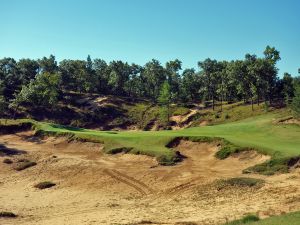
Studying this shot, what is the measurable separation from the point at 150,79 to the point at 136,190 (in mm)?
111829

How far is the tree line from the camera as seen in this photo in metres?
109

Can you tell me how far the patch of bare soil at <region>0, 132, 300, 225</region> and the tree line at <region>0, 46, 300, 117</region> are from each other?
56197 millimetres

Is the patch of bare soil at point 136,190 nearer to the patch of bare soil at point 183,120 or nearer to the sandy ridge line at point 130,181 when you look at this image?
the sandy ridge line at point 130,181

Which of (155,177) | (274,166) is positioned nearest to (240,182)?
(274,166)

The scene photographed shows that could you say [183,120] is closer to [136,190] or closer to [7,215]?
[136,190]

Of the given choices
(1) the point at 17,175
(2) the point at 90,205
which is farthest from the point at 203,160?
(1) the point at 17,175

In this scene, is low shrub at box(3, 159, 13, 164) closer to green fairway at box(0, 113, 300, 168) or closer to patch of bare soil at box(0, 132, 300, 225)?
patch of bare soil at box(0, 132, 300, 225)

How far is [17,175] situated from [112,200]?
62.3 feet

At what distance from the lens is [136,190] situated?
41.3 m

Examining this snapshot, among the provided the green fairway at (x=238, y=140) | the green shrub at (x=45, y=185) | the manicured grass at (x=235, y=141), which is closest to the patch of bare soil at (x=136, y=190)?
the green shrub at (x=45, y=185)

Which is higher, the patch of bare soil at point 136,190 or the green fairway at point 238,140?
the green fairway at point 238,140

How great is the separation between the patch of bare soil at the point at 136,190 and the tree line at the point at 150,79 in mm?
56197

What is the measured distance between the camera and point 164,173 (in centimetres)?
4534

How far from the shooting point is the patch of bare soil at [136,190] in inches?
1259
